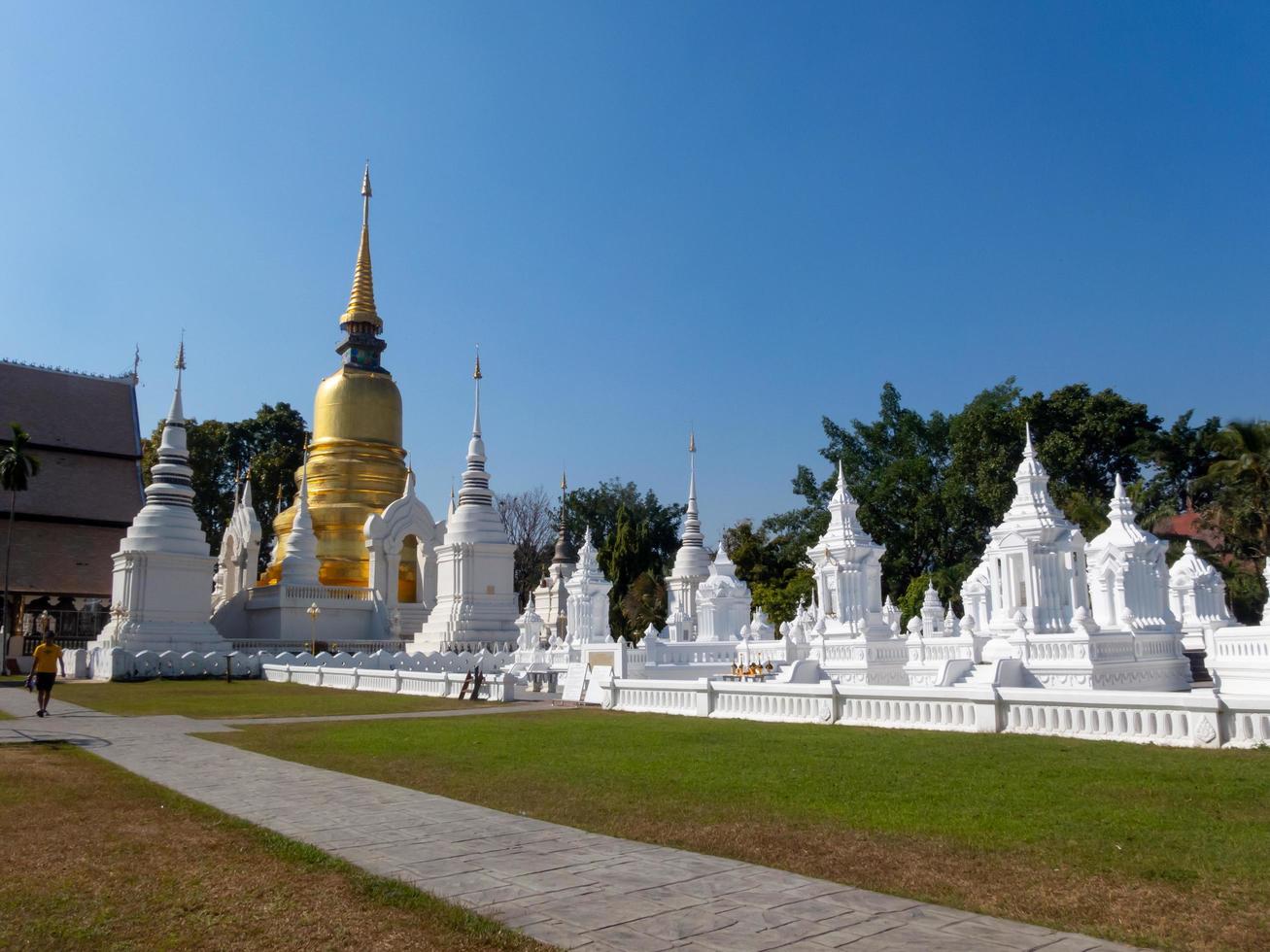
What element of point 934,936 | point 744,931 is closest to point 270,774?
point 744,931

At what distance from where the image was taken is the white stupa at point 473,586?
36.5 metres

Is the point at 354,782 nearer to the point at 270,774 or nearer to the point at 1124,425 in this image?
the point at 270,774

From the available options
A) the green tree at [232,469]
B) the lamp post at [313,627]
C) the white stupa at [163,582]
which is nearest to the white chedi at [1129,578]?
the lamp post at [313,627]

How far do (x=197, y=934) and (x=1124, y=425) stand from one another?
50.6 meters

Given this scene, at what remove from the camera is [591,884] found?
5797 millimetres

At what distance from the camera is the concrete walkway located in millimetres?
4727

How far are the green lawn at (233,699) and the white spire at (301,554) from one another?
1010 centimetres

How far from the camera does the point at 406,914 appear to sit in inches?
206

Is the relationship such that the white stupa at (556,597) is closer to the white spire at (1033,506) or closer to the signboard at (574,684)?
the signboard at (574,684)

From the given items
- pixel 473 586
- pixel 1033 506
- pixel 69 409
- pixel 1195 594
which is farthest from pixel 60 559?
pixel 1195 594

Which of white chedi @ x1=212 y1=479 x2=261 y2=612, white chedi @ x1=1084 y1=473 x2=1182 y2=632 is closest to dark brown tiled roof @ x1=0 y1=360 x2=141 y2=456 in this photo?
white chedi @ x1=212 y1=479 x2=261 y2=612

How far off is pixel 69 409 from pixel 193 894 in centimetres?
4888

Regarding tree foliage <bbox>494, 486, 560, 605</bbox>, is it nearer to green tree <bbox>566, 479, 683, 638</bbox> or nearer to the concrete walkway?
green tree <bbox>566, 479, 683, 638</bbox>

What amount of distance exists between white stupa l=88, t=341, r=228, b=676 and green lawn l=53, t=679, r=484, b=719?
384 cm
